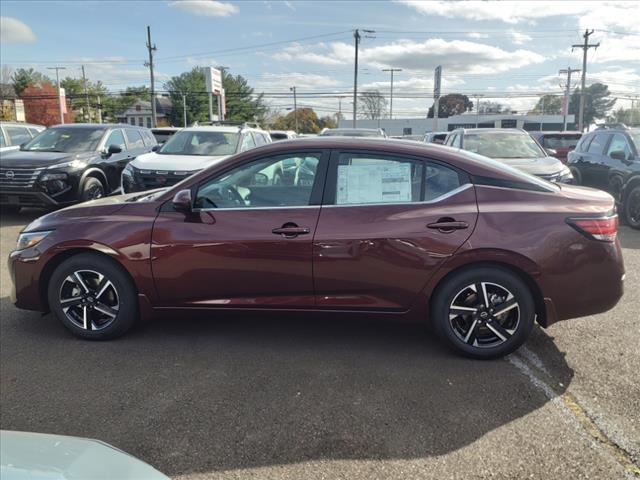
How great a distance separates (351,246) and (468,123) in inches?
2983

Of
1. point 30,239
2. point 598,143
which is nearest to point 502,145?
point 598,143

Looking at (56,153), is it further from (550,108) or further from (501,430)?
(550,108)

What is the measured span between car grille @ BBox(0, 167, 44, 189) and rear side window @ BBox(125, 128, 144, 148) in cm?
275

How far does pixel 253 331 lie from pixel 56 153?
7496 mm

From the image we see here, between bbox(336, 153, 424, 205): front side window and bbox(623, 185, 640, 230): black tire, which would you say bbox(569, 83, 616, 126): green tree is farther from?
bbox(336, 153, 424, 205): front side window

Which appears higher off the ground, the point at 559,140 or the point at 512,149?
the point at 559,140

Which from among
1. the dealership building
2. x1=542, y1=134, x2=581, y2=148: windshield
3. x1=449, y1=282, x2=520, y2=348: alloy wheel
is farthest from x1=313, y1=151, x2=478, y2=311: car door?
the dealership building

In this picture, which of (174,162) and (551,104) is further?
(551,104)

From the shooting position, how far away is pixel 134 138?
38.3ft

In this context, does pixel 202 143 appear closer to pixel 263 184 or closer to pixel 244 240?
pixel 263 184

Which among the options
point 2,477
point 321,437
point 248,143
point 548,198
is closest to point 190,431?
point 321,437

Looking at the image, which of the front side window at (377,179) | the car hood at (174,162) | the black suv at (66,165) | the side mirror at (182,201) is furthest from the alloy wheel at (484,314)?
the black suv at (66,165)

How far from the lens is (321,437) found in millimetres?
2818

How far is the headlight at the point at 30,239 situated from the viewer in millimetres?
4094
